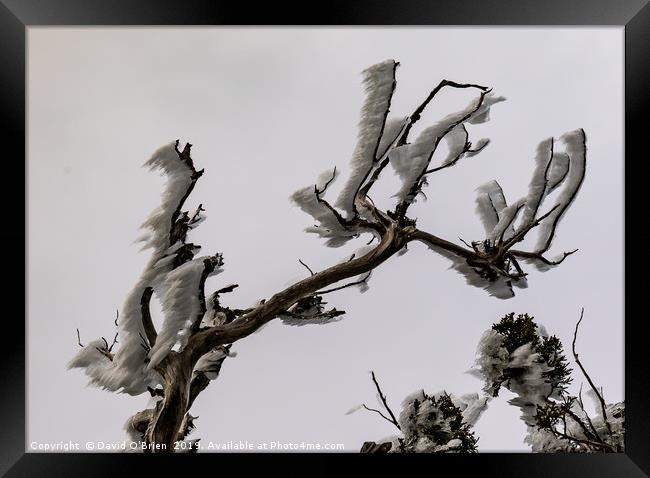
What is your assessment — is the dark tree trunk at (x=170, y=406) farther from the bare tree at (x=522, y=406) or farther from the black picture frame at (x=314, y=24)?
the bare tree at (x=522, y=406)

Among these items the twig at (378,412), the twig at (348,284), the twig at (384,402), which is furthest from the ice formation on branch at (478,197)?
the twig at (378,412)

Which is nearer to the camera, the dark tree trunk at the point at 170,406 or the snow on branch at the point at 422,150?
the dark tree trunk at the point at 170,406

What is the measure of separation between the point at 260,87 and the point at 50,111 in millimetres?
998

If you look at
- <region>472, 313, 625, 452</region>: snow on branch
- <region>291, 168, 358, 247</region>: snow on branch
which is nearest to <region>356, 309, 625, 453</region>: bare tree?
<region>472, 313, 625, 452</region>: snow on branch

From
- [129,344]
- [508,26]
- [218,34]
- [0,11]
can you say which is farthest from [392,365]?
[0,11]

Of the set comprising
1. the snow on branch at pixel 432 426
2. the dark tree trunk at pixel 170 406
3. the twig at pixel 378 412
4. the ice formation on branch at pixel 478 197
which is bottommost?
the snow on branch at pixel 432 426

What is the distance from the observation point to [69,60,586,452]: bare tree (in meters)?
1.61

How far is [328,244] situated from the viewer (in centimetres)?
171

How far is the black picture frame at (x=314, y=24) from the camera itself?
1.55 metres

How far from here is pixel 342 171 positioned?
1.70 m

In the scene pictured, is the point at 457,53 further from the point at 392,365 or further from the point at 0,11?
the point at 0,11

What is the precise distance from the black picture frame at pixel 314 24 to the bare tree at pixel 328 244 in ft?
0.77

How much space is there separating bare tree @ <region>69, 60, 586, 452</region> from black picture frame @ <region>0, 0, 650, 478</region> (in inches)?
9.3

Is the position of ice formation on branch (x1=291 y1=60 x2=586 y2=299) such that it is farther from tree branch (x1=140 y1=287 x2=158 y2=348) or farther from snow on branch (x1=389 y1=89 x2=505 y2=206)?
tree branch (x1=140 y1=287 x2=158 y2=348)
